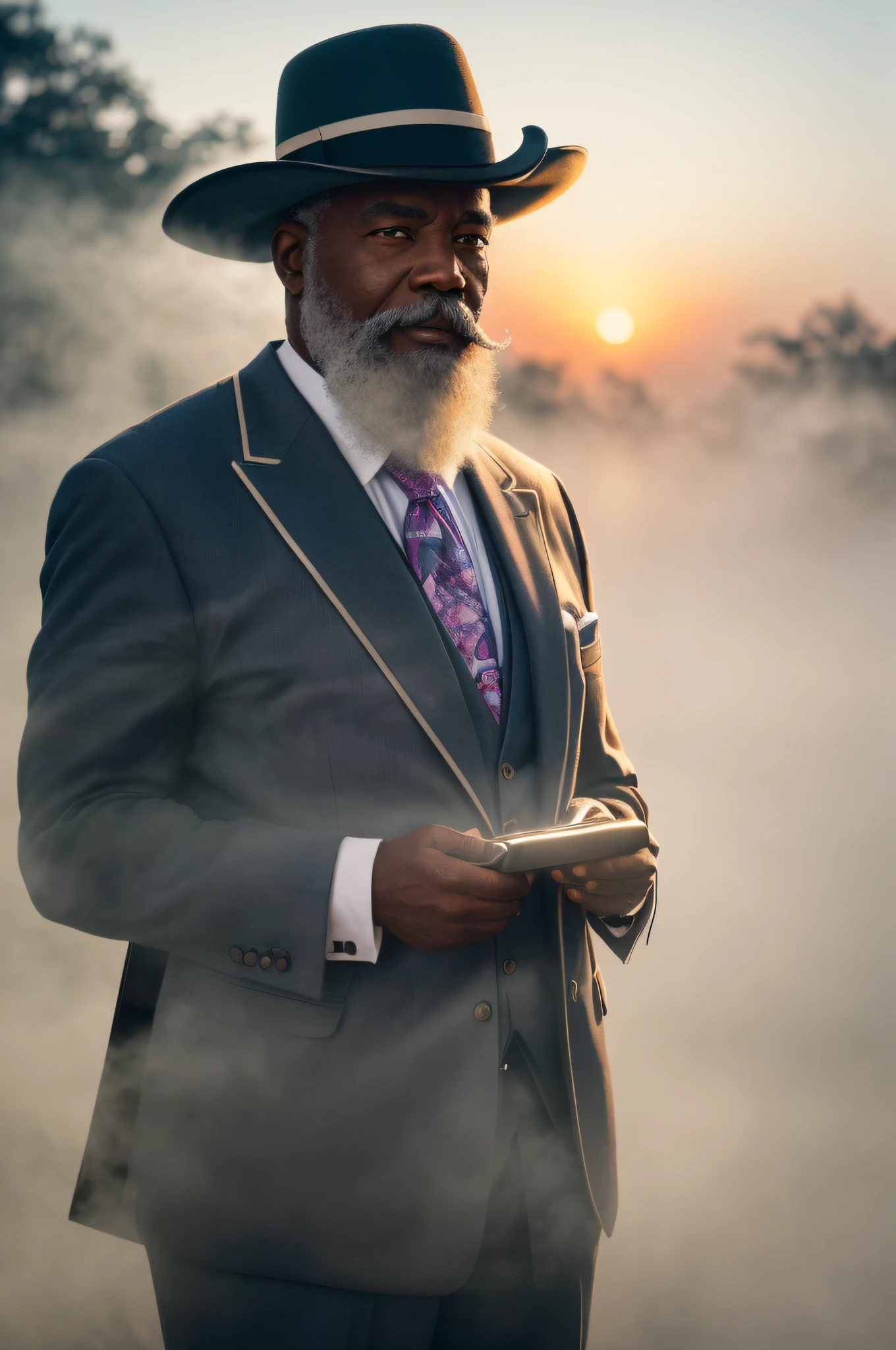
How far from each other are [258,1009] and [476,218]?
113 cm

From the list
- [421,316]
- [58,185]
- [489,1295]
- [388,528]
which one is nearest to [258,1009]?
[489,1295]

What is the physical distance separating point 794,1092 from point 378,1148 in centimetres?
335

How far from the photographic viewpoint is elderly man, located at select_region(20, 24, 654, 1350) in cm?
129

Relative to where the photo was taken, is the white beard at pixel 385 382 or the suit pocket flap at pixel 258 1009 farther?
the white beard at pixel 385 382

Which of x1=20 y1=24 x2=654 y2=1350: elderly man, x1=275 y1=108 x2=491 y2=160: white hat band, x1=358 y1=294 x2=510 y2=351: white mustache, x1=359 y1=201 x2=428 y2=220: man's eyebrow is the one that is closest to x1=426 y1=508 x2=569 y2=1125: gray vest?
x1=20 y1=24 x2=654 y2=1350: elderly man

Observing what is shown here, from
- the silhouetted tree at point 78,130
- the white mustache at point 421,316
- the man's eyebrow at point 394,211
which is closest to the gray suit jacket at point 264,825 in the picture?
the white mustache at point 421,316

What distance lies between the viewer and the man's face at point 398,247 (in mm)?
1446

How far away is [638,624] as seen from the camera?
506cm

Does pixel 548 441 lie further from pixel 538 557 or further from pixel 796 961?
pixel 538 557

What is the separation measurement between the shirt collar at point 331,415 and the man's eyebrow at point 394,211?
22 centimetres

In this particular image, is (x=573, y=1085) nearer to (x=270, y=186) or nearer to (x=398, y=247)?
(x=398, y=247)

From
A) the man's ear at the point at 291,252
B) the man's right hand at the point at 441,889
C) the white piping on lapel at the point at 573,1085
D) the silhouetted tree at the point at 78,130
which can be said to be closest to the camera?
the man's right hand at the point at 441,889

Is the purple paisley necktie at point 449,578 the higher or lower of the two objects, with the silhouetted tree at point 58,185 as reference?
lower

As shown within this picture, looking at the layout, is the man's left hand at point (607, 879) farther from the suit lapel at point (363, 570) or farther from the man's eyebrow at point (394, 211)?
Answer: the man's eyebrow at point (394, 211)
